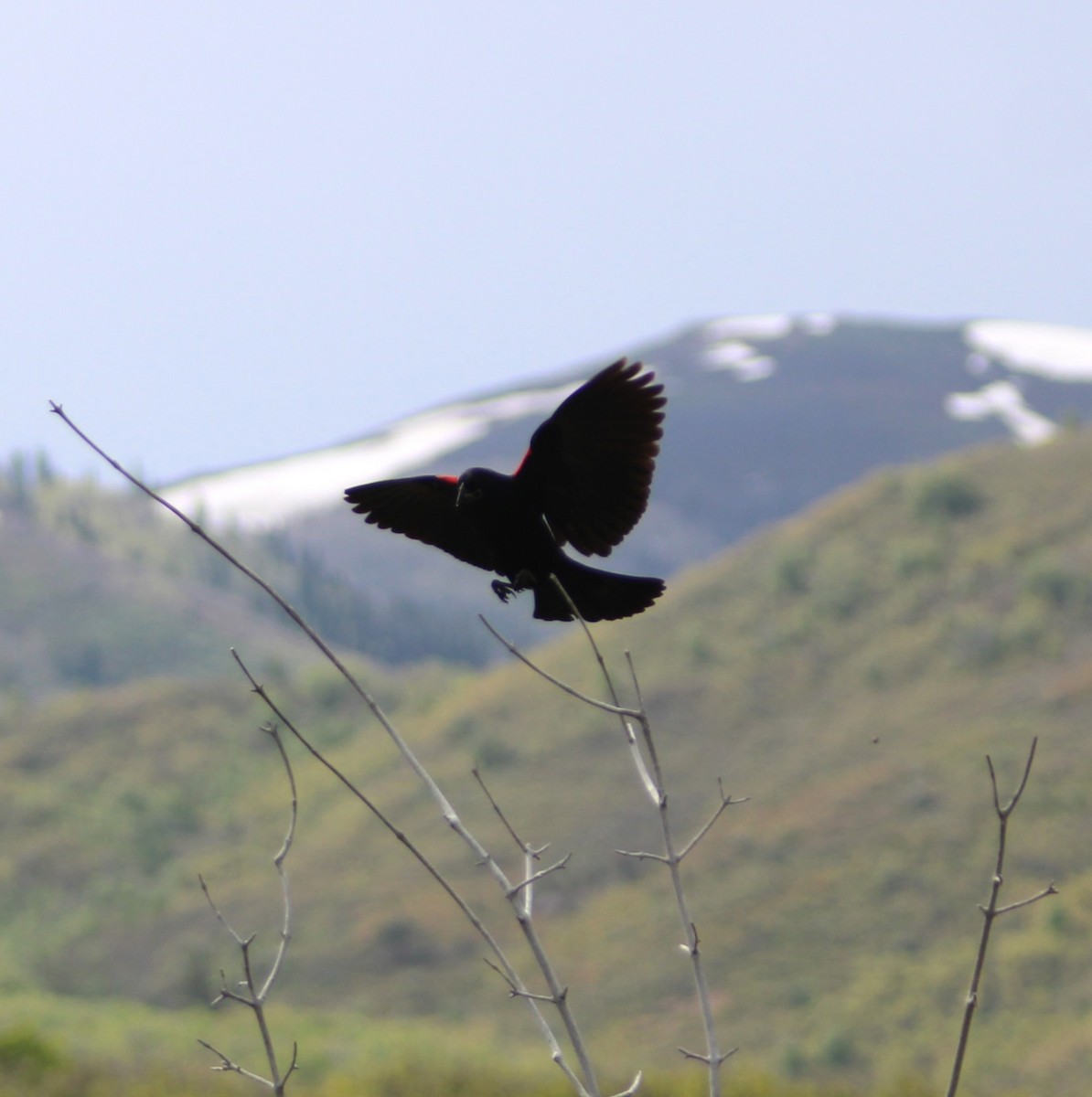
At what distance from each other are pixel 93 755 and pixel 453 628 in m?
38.5

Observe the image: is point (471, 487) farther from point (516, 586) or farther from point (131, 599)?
point (131, 599)

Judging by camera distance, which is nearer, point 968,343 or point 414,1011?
point 414,1011

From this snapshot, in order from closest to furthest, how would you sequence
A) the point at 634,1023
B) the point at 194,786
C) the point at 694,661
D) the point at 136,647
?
the point at 634,1023
the point at 694,661
the point at 194,786
the point at 136,647

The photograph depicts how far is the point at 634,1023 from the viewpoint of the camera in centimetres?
2492

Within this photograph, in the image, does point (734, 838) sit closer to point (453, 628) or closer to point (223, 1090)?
point (223, 1090)

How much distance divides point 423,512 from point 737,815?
29791 mm

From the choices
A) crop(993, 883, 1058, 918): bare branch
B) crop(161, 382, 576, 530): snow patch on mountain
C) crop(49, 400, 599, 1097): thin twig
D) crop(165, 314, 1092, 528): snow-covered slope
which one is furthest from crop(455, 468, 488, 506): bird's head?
crop(161, 382, 576, 530): snow patch on mountain

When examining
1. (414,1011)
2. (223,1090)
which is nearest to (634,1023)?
(414,1011)

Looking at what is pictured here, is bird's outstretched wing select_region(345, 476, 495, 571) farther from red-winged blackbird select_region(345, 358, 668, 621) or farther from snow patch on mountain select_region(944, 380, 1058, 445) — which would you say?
snow patch on mountain select_region(944, 380, 1058, 445)

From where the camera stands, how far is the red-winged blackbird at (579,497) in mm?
2574

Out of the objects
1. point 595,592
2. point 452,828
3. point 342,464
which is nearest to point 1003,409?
point 342,464

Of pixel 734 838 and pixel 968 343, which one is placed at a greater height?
pixel 734 838

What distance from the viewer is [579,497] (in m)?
2.67

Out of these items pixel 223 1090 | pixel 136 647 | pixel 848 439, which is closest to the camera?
pixel 223 1090
